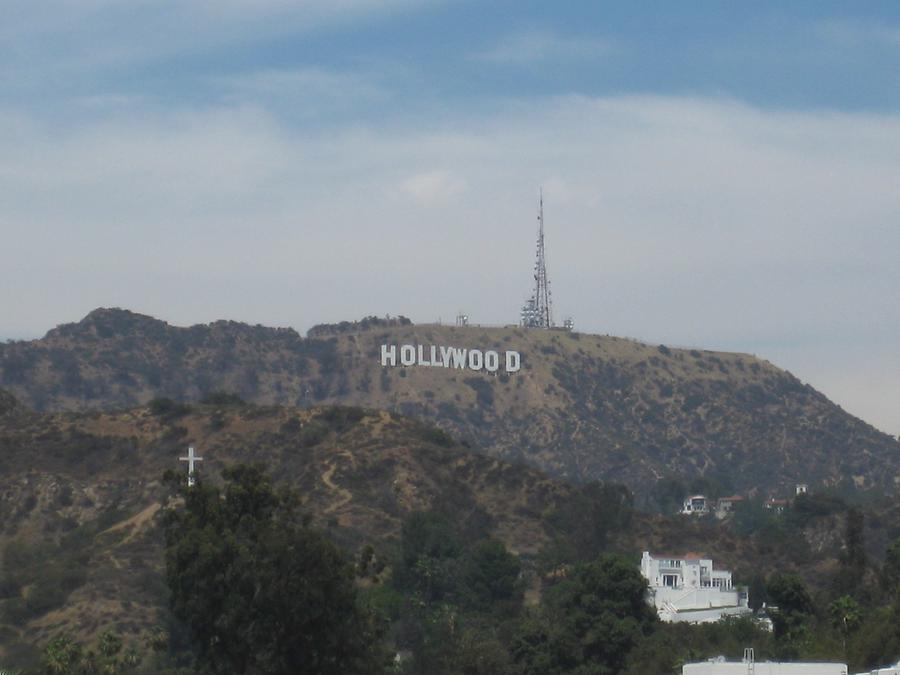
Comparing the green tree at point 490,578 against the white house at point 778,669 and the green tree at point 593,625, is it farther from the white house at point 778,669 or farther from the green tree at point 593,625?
the white house at point 778,669

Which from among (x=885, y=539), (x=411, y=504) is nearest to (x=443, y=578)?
(x=411, y=504)

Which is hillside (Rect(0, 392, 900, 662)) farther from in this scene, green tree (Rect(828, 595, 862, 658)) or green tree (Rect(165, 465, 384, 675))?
green tree (Rect(165, 465, 384, 675))

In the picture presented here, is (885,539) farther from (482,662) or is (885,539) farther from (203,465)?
(482,662)

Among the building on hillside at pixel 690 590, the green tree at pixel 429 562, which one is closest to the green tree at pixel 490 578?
the green tree at pixel 429 562

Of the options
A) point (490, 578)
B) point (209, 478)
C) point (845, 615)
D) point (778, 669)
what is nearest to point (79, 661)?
point (778, 669)

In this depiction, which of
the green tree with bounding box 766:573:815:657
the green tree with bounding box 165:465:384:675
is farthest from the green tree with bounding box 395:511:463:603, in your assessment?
the green tree with bounding box 165:465:384:675
